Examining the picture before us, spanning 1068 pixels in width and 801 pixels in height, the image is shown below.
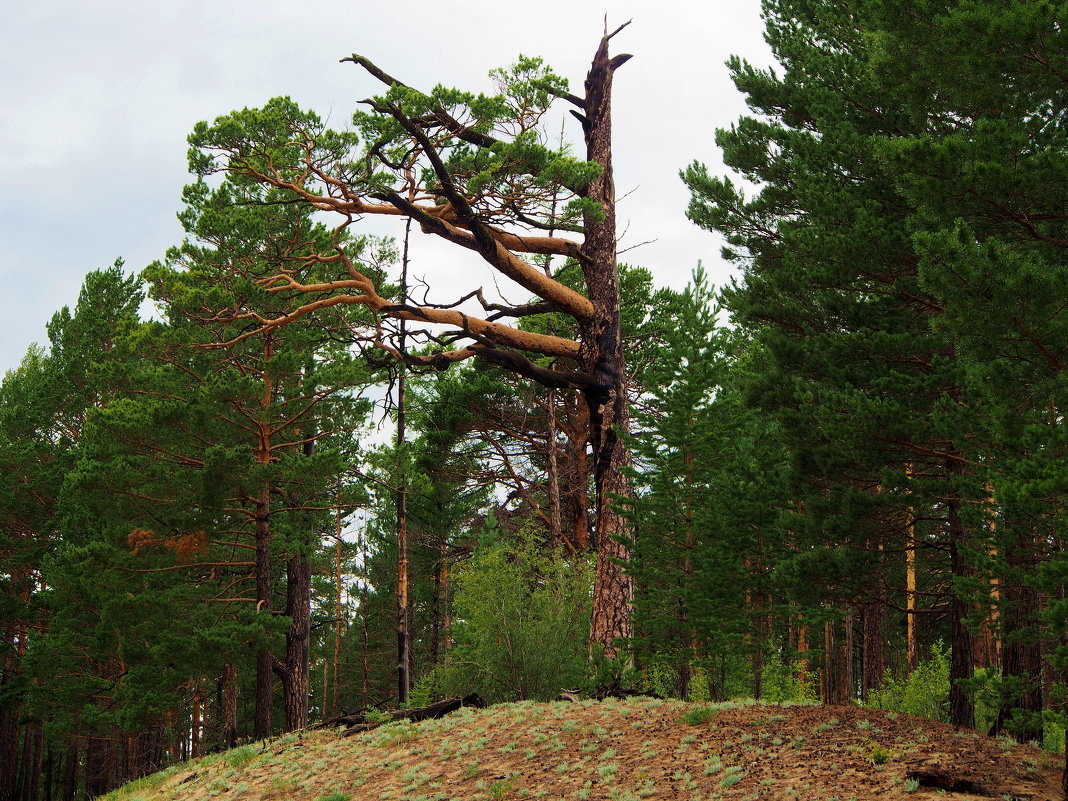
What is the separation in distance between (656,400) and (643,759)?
5149mm

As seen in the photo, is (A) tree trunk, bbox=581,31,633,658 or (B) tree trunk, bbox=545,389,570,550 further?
(B) tree trunk, bbox=545,389,570,550

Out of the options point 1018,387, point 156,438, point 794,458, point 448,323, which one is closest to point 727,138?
point 448,323

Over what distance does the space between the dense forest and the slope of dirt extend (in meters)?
0.70

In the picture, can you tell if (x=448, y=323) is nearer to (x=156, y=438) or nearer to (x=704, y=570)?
(x=704, y=570)

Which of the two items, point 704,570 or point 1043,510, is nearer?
point 1043,510

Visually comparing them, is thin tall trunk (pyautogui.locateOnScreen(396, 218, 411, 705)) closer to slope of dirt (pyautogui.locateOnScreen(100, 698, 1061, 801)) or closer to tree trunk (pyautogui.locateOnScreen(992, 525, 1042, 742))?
slope of dirt (pyautogui.locateOnScreen(100, 698, 1061, 801))

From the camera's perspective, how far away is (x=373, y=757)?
10.2 metres

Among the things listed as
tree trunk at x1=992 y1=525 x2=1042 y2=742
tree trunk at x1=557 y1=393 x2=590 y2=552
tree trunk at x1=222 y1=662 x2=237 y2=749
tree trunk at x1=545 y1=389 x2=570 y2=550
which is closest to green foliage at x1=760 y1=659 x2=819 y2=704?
tree trunk at x1=992 y1=525 x2=1042 y2=742

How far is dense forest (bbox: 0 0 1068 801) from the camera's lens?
7.82 meters

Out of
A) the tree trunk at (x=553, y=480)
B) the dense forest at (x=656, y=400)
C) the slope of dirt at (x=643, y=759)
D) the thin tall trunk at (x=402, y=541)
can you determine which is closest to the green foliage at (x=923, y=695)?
→ the dense forest at (x=656, y=400)

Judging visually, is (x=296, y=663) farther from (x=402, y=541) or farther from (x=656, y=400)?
(x=656, y=400)

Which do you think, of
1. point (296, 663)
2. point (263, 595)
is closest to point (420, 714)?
point (263, 595)

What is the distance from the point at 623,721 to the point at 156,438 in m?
12.4

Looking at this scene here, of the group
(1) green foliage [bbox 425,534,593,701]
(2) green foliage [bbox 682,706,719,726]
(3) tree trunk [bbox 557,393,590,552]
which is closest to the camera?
(2) green foliage [bbox 682,706,719,726]
